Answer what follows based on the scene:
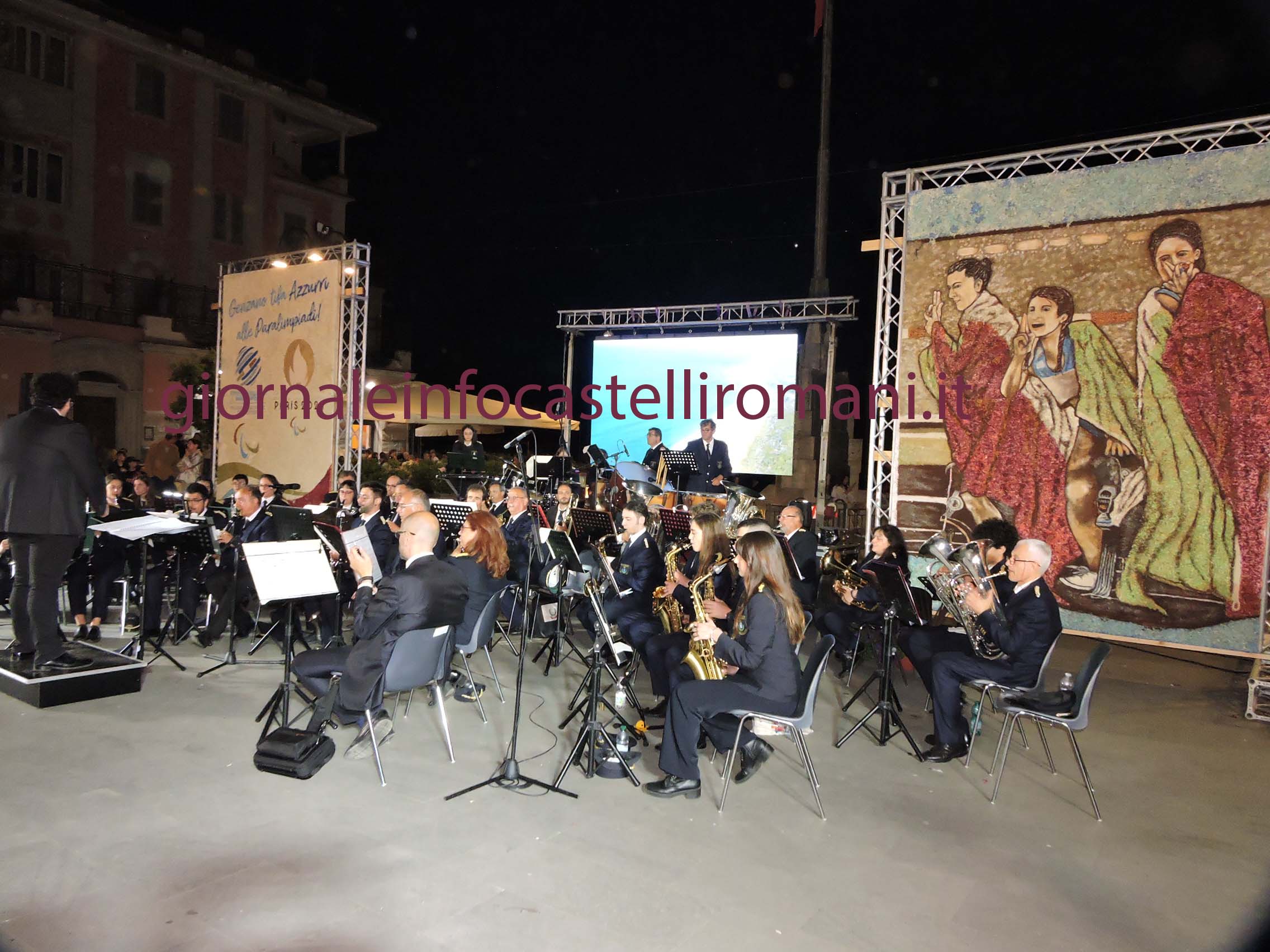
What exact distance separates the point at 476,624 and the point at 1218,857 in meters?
4.24

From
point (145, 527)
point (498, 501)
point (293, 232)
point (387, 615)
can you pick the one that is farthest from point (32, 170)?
point (387, 615)

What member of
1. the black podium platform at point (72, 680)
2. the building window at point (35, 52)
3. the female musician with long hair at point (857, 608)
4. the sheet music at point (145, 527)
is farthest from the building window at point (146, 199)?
the female musician with long hair at point (857, 608)

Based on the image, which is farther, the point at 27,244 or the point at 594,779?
the point at 27,244

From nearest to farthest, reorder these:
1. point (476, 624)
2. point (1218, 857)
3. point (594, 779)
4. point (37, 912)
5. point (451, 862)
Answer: point (37, 912)
point (451, 862)
point (1218, 857)
point (594, 779)
point (476, 624)

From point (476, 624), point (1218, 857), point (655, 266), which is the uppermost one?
point (655, 266)

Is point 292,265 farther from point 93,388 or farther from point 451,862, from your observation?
point 451,862

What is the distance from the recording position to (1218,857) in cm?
412

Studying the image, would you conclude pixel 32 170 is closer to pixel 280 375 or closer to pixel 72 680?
pixel 280 375

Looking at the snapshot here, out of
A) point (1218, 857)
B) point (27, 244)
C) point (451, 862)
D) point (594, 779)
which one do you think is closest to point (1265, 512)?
point (1218, 857)

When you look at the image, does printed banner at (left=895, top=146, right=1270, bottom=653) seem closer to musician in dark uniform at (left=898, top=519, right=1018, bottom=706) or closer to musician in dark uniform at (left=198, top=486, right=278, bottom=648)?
musician in dark uniform at (left=898, top=519, right=1018, bottom=706)

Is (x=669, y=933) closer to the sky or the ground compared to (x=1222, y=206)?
closer to the ground

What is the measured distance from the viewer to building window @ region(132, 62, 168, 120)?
20.9 metres

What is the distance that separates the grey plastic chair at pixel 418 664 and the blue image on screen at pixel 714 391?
32.4ft

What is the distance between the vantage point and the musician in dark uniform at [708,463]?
11430 mm
